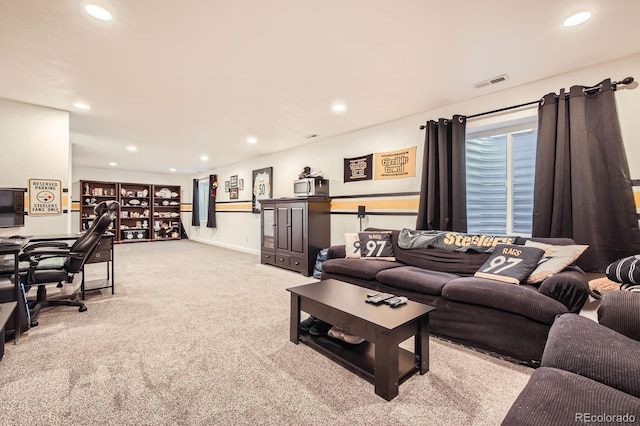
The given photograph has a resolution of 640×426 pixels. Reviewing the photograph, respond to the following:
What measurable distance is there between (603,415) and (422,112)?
11.8 ft

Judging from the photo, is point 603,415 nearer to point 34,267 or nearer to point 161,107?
point 34,267

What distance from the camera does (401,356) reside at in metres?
1.97

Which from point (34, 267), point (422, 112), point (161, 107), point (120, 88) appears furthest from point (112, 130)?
point (422, 112)

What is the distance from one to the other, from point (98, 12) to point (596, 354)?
10.7ft

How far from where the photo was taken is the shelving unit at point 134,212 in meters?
9.02

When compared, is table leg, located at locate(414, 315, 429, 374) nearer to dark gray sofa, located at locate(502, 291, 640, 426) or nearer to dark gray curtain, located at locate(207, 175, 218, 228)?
dark gray sofa, located at locate(502, 291, 640, 426)

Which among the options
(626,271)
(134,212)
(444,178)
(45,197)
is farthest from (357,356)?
(134,212)

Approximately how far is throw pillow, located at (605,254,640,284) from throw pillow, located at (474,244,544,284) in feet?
1.43

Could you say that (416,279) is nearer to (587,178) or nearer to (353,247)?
(353,247)

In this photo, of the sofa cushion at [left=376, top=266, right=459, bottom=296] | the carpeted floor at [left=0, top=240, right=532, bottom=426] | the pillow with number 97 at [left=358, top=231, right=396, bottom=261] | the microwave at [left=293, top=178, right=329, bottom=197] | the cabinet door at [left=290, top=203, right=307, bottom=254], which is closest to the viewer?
the carpeted floor at [left=0, top=240, right=532, bottom=426]

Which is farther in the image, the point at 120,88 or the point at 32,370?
the point at 120,88

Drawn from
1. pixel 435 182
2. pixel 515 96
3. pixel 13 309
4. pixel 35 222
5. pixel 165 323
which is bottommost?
pixel 165 323

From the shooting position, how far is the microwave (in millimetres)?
4809

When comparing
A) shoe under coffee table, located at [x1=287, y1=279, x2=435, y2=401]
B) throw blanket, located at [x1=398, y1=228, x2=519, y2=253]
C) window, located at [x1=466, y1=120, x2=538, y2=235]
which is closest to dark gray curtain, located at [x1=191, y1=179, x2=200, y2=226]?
throw blanket, located at [x1=398, y1=228, x2=519, y2=253]
